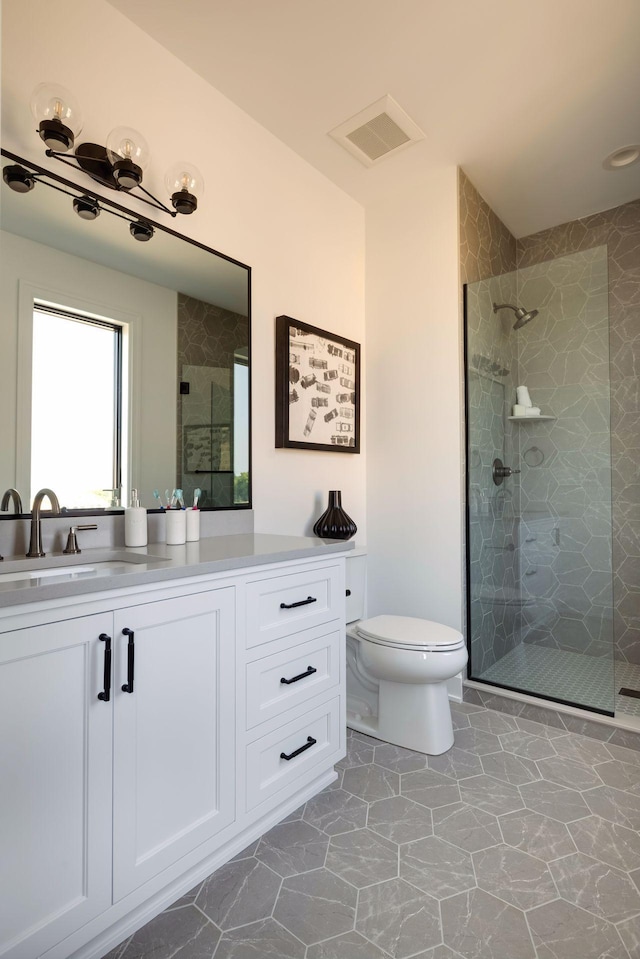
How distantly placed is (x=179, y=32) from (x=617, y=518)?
126 inches

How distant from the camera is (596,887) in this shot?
1.34 meters

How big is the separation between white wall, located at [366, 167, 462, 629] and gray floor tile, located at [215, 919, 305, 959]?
5.27 ft

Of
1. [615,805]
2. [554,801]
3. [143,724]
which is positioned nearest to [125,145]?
[143,724]

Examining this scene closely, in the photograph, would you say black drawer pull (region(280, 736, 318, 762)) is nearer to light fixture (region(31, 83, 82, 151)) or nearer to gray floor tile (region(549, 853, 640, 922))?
gray floor tile (region(549, 853, 640, 922))

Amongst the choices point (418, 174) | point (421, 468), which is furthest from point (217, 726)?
point (418, 174)

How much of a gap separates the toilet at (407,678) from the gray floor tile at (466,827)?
1.15 ft

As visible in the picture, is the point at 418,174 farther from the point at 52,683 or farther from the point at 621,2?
the point at 52,683

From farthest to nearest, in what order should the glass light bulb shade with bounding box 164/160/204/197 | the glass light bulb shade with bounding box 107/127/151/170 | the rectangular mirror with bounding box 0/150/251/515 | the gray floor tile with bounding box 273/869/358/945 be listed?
the glass light bulb shade with bounding box 164/160/204/197 → the glass light bulb shade with bounding box 107/127/151/170 → the rectangular mirror with bounding box 0/150/251/515 → the gray floor tile with bounding box 273/869/358/945

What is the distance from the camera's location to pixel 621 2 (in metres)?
1.72

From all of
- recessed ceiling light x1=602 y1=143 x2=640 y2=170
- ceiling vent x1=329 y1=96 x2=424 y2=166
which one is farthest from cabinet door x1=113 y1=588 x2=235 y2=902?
recessed ceiling light x1=602 y1=143 x2=640 y2=170

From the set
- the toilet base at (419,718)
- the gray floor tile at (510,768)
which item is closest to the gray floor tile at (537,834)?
the gray floor tile at (510,768)

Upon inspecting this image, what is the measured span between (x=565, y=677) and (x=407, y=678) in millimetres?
936

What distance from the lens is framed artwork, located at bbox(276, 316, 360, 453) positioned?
2375 millimetres

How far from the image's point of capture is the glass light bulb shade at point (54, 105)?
4.57 feet
